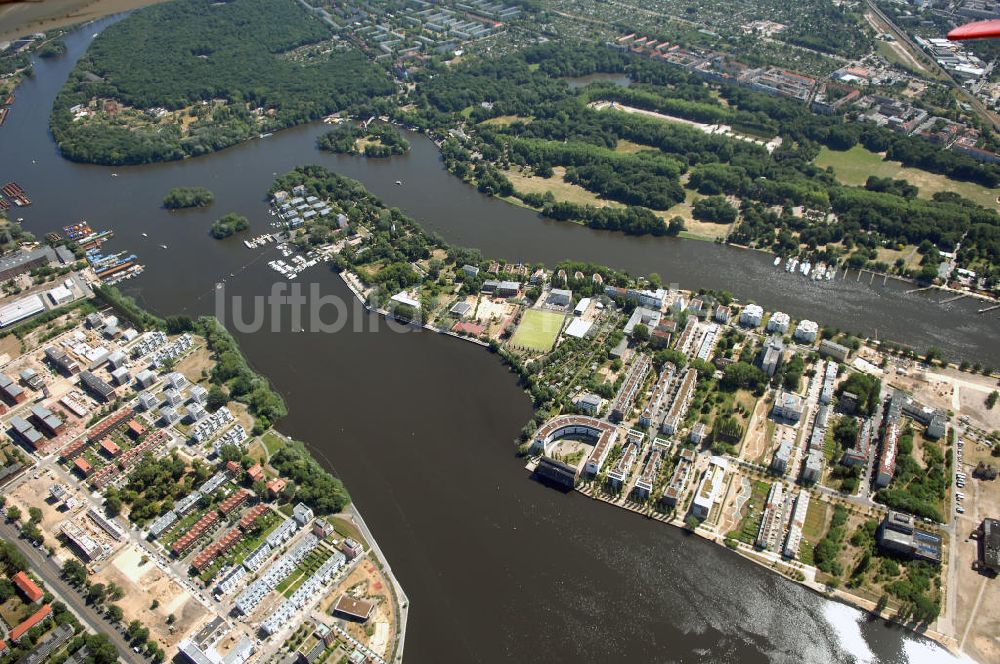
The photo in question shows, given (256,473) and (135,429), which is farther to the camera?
(135,429)

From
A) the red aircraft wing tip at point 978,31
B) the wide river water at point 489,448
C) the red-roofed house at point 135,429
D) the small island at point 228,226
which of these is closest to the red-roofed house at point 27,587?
the red-roofed house at point 135,429

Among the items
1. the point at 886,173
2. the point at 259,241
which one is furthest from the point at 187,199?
the point at 886,173

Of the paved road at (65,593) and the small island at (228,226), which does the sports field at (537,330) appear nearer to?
→ the paved road at (65,593)

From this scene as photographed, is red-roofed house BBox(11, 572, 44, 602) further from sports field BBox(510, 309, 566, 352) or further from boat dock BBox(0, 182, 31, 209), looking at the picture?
boat dock BBox(0, 182, 31, 209)

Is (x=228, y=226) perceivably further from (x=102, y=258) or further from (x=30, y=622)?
(x=30, y=622)

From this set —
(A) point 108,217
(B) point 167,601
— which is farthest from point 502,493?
(A) point 108,217
